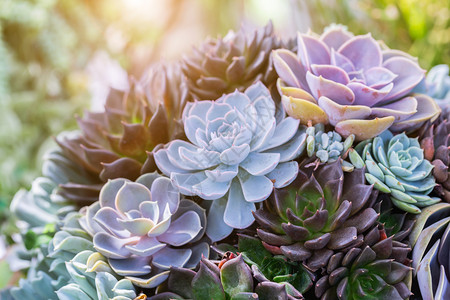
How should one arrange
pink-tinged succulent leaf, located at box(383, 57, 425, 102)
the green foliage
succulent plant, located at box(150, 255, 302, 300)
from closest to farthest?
succulent plant, located at box(150, 255, 302, 300) → pink-tinged succulent leaf, located at box(383, 57, 425, 102) → the green foliage

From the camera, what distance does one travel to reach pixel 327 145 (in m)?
0.49

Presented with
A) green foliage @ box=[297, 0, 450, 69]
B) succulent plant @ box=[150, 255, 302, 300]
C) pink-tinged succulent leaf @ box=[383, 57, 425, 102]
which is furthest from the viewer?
green foliage @ box=[297, 0, 450, 69]

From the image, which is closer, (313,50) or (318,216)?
(318,216)

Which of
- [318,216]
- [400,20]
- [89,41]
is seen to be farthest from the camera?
[89,41]

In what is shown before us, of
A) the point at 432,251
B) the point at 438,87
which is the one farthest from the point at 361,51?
the point at 432,251

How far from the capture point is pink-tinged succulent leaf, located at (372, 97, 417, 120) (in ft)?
1.63

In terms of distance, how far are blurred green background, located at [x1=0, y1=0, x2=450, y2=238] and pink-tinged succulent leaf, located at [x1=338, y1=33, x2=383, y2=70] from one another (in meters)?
0.35

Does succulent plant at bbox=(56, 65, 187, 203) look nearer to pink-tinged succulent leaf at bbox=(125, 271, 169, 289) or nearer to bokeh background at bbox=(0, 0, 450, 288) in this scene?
pink-tinged succulent leaf at bbox=(125, 271, 169, 289)

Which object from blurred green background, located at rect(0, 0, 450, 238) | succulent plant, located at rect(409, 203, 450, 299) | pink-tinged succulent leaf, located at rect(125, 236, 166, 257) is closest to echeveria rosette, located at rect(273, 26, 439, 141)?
succulent plant, located at rect(409, 203, 450, 299)

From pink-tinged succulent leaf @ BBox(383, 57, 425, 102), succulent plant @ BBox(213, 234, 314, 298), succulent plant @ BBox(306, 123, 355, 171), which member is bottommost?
succulent plant @ BBox(213, 234, 314, 298)

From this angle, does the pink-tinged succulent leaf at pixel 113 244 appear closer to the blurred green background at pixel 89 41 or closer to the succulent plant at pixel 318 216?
the succulent plant at pixel 318 216

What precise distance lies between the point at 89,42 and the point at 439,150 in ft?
4.53

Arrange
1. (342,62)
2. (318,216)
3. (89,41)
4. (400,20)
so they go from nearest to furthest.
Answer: (318,216) < (342,62) < (400,20) < (89,41)

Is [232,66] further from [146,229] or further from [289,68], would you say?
[146,229]
